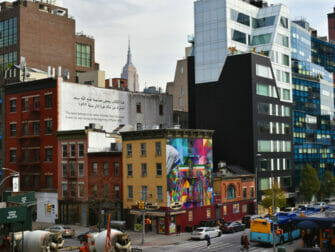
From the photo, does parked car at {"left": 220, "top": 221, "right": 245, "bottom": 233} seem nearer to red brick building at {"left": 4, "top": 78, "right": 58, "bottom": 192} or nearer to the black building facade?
the black building facade

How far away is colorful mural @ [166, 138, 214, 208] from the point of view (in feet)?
196

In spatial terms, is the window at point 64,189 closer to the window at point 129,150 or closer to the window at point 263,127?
the window at point 129,150

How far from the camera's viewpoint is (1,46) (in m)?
102

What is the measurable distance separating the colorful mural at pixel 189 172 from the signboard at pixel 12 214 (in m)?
27.8

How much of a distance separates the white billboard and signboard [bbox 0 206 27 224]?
39.2 meters

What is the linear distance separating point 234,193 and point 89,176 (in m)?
21.5

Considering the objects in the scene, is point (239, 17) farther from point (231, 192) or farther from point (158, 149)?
point (158, 149)

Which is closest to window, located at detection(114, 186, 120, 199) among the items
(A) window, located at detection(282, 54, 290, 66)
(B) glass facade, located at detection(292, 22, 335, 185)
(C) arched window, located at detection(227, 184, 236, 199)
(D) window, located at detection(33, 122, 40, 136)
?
(C) arched window, located at detection(227, 184, 236, 199)

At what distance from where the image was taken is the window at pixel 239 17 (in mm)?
85062

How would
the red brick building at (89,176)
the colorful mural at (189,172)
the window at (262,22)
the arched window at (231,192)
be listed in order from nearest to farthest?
the colorful mural at (189,172)
the red brick building at (89,176)
the arched window at (231,192)
the window at (262,22)

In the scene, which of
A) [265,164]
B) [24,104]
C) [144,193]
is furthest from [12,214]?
[265,164]

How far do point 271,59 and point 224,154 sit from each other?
19548 mm

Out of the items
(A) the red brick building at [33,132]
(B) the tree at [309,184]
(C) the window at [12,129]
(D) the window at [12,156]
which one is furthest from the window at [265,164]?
(C) the window at [12,129]

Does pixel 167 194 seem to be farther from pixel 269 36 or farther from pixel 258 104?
pixel 269 36
